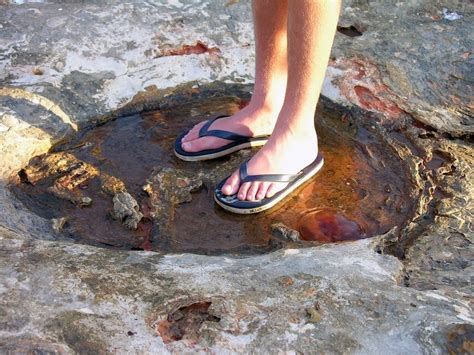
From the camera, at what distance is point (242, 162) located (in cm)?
247

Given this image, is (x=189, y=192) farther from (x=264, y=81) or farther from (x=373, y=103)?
(x=373, y=103)

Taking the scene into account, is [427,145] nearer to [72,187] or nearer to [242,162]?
[242,162]

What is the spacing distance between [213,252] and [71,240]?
0.47 metres

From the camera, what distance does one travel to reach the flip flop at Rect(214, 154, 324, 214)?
218 cm

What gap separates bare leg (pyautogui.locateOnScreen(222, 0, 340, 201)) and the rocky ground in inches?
16.9

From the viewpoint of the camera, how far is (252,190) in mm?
2201

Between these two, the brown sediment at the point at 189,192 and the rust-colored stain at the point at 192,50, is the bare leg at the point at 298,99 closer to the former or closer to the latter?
the brown sediment at the point at 189,192

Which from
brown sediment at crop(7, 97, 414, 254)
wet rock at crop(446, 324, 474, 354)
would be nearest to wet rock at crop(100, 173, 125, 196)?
brown sediment at crop(7, 97, 414, 254)

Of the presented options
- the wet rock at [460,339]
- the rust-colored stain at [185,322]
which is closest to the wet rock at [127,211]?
the rust-colored stain at [185,322]

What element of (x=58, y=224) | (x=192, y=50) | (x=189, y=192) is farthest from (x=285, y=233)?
(x=192, y=50)

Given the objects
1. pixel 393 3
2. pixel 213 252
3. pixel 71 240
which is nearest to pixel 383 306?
pixel 213 252

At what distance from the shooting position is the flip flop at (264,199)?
7.16ft

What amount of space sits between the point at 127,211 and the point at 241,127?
61 cm

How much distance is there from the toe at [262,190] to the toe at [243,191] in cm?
4
